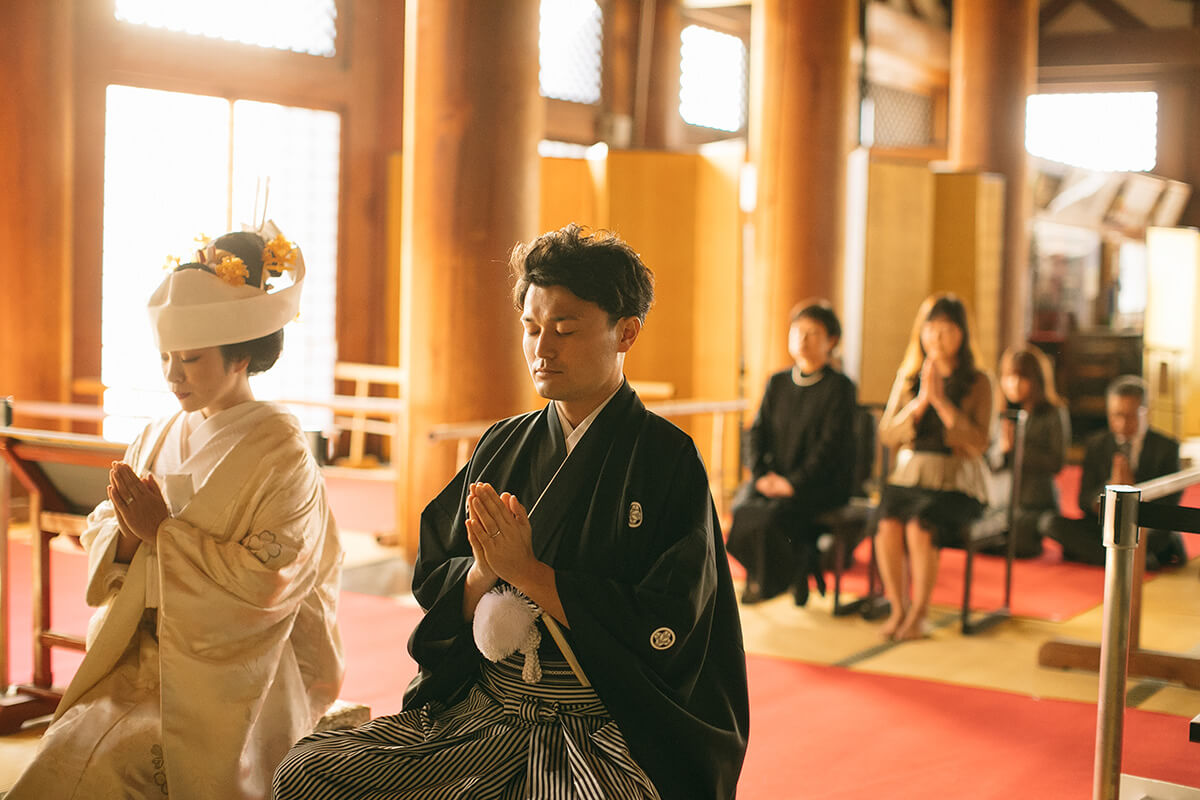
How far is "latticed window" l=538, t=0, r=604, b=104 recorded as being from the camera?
33.1 feet

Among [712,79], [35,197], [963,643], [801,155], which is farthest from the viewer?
[712,79]

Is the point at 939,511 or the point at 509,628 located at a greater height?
the point at 509,628

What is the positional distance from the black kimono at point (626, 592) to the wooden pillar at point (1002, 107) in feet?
27.5

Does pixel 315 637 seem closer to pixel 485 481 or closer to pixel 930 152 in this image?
pixel 485 481

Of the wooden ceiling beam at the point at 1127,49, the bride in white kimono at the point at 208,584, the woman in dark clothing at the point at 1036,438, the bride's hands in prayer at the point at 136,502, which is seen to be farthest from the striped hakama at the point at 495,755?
the wooden ceiling beam at the point at 1127,49

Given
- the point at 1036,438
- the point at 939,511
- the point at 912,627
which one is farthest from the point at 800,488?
the point at 1036,438

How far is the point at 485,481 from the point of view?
2.05 m

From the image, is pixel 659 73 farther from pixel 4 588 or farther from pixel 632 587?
pixel 632 587

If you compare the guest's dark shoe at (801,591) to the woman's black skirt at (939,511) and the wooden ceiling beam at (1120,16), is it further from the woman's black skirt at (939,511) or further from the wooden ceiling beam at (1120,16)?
the wooden ceiling beam at (1120,16)

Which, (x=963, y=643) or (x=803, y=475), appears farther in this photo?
(x=803, y=475)

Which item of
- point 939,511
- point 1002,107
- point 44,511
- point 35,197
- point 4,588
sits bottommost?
point 4,588

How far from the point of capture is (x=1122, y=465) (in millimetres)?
5605

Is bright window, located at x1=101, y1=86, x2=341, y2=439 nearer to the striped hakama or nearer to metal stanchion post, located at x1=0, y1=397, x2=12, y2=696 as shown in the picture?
metal stanchion post, located at x1=0, y1=397, x2=12, y2=696

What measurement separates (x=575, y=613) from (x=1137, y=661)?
3.00 metres
